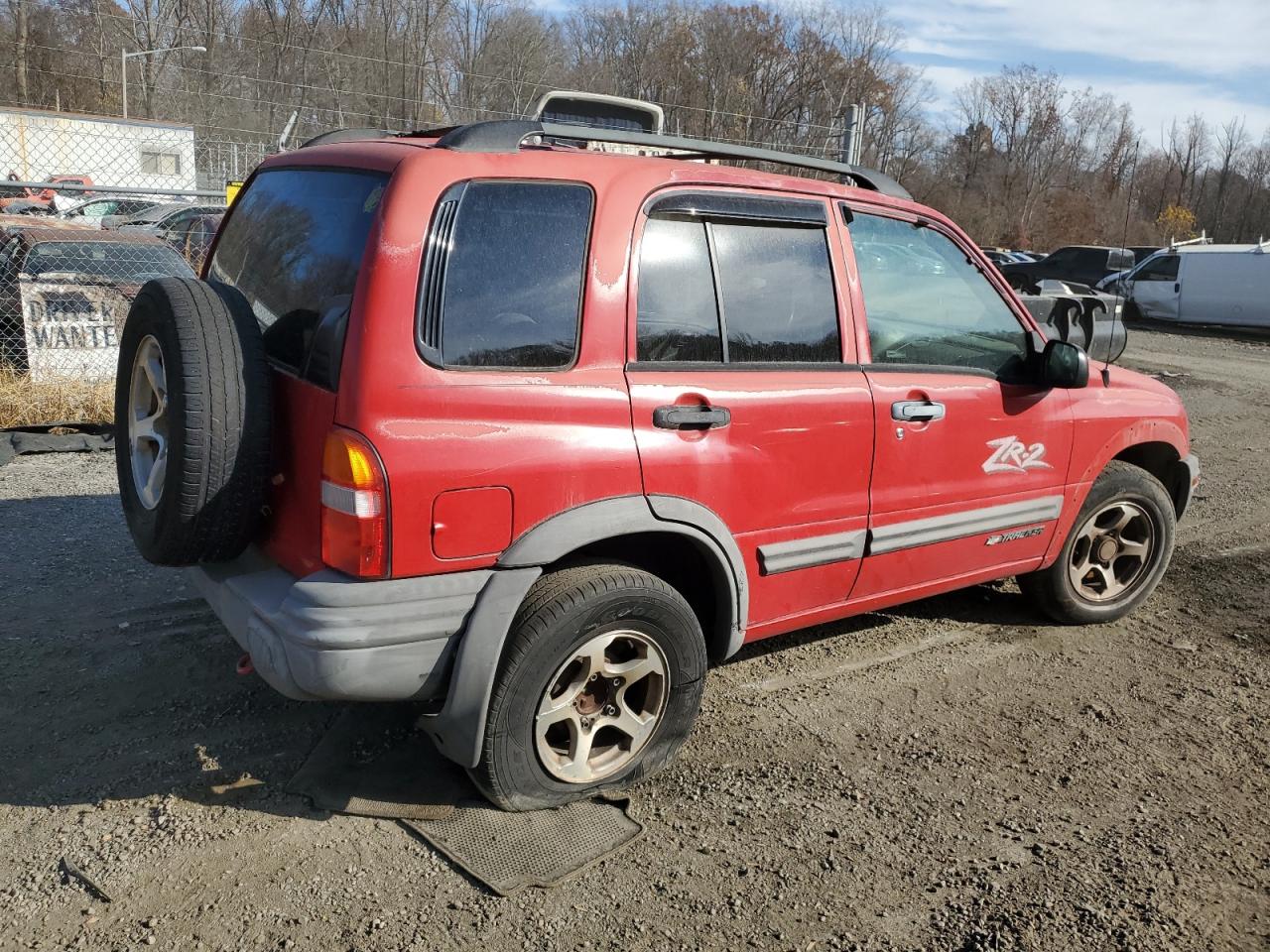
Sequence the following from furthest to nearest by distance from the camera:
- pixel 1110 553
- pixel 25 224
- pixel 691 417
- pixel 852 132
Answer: pixel 25 224 → pixel 852 132 → pixel 1110 553 → pixel 691 417

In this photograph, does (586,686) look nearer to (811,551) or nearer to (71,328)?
(811,551)

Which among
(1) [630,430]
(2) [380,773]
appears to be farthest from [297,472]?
(2) [380,773]

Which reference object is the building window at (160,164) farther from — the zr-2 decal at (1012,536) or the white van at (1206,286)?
the zr-2 decal at (1012,536)

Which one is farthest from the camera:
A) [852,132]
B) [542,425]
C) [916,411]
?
[852,132]

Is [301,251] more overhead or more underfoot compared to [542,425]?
more overhead

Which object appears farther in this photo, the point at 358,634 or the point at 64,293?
the point at 64,293

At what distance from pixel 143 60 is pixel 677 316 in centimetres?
4859

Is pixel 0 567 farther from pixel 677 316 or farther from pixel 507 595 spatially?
pixel 677 316

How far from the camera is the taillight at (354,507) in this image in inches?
102

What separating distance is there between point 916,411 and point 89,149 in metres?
36.8

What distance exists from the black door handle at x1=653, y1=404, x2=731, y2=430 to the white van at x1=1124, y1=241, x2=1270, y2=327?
66.5ft

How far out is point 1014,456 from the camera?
4.07m

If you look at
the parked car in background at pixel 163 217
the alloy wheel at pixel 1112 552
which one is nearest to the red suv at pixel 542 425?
the alloy wheel at pixel 1112 552

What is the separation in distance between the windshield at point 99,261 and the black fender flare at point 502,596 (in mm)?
6737
